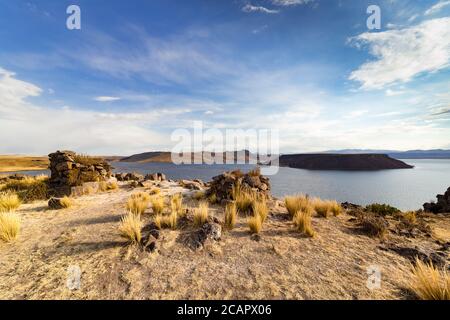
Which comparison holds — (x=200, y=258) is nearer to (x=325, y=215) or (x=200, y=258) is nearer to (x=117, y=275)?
(x=117, y=275)

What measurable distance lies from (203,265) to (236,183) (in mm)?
5469

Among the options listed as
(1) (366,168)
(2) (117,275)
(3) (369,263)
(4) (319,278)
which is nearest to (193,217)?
(2) (117,275)

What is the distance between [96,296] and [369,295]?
176 inches

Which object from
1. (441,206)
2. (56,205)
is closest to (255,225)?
(56,205)

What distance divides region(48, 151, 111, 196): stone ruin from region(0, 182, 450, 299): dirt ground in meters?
5.85

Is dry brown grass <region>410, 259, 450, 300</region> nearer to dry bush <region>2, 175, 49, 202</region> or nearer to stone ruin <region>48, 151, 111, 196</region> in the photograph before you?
stone ruin <region>48, 151, 111, 196</region>

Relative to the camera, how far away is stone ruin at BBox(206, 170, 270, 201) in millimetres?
9719

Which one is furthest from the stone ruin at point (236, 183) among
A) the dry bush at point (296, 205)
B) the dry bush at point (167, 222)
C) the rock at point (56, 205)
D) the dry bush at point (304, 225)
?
the rock at point (56, 205)

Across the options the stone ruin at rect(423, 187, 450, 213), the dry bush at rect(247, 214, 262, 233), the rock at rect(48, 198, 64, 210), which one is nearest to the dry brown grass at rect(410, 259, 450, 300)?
the dry bush at rect(247, 214, 262, 233)

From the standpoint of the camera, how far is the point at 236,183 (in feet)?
32.1

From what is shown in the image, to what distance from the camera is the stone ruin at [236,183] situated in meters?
9.72

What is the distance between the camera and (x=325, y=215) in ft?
26.2
